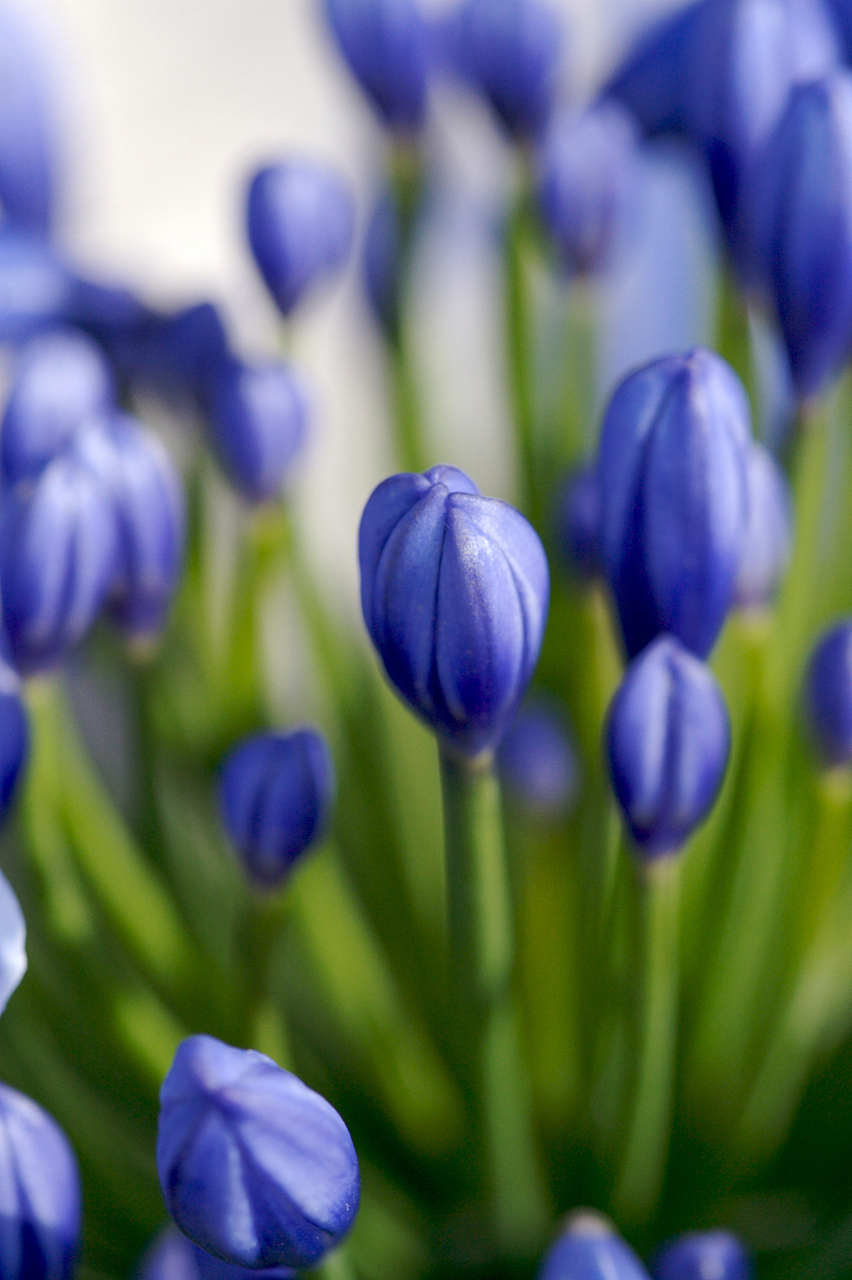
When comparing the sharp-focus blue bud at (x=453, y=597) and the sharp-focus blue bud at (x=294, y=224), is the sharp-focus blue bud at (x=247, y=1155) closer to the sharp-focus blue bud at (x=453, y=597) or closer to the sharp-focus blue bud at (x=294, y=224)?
the sharp-focus blue bud at (x=453, y=597)

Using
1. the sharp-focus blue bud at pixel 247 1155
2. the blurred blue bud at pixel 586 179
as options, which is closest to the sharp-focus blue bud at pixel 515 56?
the blurred blue bud at pixel 586 179

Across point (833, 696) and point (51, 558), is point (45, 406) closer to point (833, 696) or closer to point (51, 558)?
point (51, 558)

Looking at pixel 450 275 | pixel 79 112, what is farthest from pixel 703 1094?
pixel 450 275

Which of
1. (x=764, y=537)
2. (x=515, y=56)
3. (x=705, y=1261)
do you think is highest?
(x=515, y=56)

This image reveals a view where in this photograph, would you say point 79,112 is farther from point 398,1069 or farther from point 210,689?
point 398,1069

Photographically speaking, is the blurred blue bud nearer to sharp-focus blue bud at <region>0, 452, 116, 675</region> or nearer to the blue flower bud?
the blue flower bud

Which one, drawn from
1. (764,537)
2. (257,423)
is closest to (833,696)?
(764,537)
